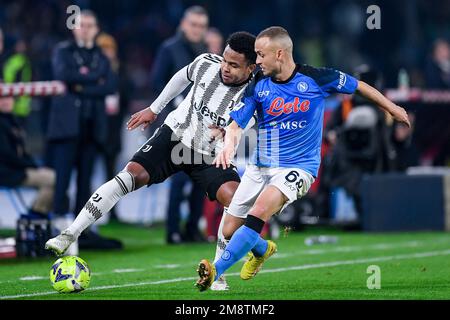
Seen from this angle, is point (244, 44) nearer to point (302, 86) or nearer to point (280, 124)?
point (302, 86)

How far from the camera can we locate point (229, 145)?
8172mm

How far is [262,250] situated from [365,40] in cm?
1634

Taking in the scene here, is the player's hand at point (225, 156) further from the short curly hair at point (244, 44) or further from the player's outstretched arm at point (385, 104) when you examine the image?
the player's outstretched arm at point (385, 104)

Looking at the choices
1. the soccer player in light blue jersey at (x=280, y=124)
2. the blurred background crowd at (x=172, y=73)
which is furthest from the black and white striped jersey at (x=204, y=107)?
the blurred background crowd at (x=172, y=73)

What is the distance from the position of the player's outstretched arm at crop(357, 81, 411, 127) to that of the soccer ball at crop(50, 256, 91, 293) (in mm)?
2416

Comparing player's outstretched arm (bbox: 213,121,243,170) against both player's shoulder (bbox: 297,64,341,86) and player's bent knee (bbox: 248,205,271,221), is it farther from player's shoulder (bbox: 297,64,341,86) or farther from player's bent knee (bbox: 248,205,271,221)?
player's shoulder (bbox: 297,64,341,86)

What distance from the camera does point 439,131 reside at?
1939 cm

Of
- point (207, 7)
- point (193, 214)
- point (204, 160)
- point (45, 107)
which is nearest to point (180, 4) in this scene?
A: point (207, 7)

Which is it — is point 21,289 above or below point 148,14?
below

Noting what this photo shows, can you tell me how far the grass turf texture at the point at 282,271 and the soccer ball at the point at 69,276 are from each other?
0.24ft

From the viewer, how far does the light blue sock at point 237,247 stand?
803cm
